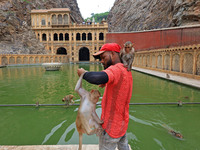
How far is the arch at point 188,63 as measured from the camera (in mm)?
11532

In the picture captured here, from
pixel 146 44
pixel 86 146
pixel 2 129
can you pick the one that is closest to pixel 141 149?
pixel 86 146

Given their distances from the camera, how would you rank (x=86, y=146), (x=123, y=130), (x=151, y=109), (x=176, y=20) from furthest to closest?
(x=176, y=20) → (x=151, y=109) → (x=86, y=146) → (x=123, y=130)

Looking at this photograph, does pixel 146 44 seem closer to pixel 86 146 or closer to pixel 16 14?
pixel 86 146

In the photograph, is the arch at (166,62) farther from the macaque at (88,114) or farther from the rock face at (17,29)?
the rock face at (17,29)

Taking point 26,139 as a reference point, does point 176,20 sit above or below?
above

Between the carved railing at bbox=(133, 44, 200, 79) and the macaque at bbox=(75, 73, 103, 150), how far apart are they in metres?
11.8

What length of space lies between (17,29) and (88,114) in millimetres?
51158

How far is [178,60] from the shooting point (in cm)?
1333

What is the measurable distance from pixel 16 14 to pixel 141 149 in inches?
2137

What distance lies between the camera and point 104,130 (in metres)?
1.79

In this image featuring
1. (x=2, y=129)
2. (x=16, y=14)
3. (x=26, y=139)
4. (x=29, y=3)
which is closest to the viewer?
(x=26, y=139)

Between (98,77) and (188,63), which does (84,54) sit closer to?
(188,63)

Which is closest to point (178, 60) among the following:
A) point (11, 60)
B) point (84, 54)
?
point (11, 60)

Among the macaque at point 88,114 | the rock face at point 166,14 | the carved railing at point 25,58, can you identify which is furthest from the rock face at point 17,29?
the macaque at point 88,114
